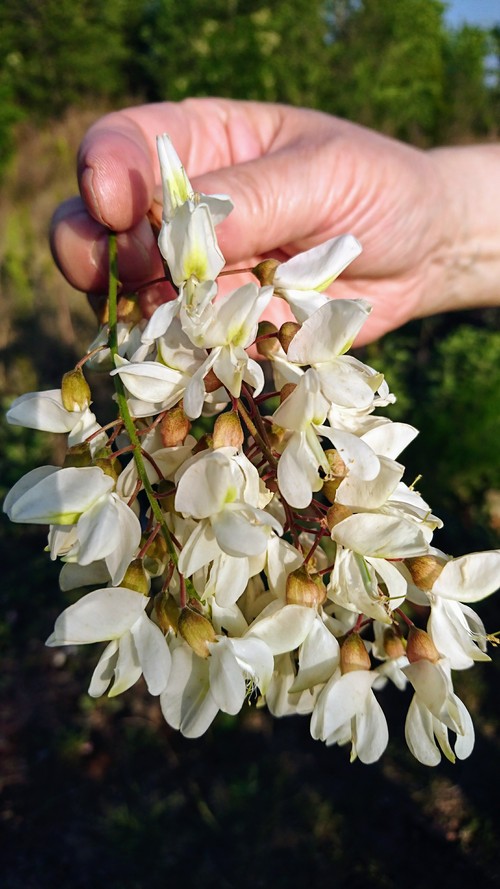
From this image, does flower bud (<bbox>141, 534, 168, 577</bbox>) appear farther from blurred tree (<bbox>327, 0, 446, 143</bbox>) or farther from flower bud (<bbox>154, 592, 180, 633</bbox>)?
blurred tree (<bbox>327, 0, 446, 143</bbox>)

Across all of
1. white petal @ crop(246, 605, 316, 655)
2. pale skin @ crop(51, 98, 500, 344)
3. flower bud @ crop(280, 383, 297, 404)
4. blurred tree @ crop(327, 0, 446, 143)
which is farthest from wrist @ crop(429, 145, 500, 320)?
blurred tree @ crop(327, 0, 446, 143)

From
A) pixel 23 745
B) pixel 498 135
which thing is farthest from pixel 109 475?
pixel 498 135

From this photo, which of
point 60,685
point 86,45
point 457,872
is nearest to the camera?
point 457,872

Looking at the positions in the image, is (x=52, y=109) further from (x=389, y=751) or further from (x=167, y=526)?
(x=167, y=526)

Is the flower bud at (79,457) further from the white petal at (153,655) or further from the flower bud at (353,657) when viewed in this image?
the flower bud at (353,657)

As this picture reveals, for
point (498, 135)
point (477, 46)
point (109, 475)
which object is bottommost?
point (498, 135)

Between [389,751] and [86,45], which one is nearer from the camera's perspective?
[389,751]
